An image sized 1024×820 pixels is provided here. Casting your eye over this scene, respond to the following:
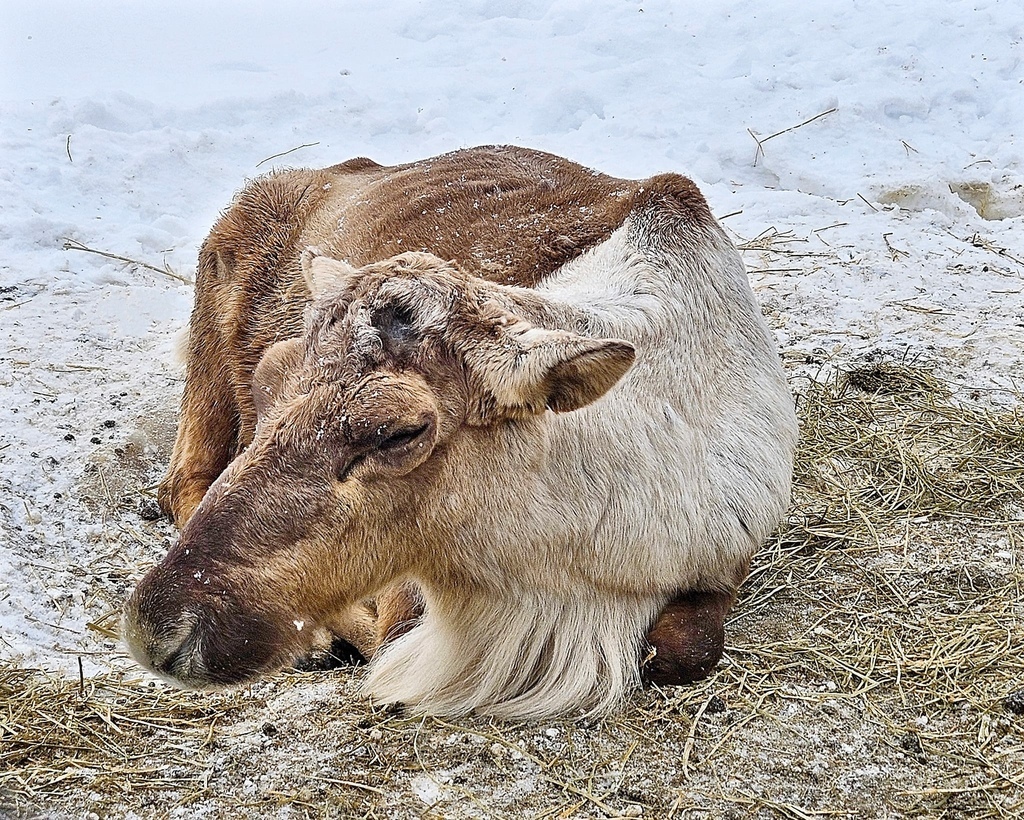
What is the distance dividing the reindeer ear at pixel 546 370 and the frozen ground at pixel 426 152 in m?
1.90

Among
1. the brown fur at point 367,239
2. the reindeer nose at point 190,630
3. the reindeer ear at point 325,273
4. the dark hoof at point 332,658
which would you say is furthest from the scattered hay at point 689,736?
the reindeer ear at point 325,273

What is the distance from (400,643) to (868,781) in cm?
156

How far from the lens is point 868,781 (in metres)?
3.18

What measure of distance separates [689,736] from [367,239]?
2631 mm

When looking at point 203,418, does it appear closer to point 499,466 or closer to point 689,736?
point 499,466

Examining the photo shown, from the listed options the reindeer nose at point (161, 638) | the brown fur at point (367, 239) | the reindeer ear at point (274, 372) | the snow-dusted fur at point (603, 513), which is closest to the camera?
the reindeer nose at point (161, 638)

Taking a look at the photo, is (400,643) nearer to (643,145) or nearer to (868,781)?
(868,781)

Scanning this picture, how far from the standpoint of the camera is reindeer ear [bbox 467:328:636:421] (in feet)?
9.62

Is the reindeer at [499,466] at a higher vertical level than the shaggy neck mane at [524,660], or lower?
higher

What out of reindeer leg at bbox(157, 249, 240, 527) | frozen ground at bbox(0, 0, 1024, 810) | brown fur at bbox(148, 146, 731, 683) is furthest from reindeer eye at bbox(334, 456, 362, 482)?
reindeer leg at bbox(157, 249, 240, 527)

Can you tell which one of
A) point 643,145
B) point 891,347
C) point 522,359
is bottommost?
point 891,347

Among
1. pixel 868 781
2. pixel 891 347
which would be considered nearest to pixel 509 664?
pixel 868 781

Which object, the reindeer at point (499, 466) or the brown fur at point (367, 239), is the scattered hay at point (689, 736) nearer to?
the reindeer at point (499, 466)

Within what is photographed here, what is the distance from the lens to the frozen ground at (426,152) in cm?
546
